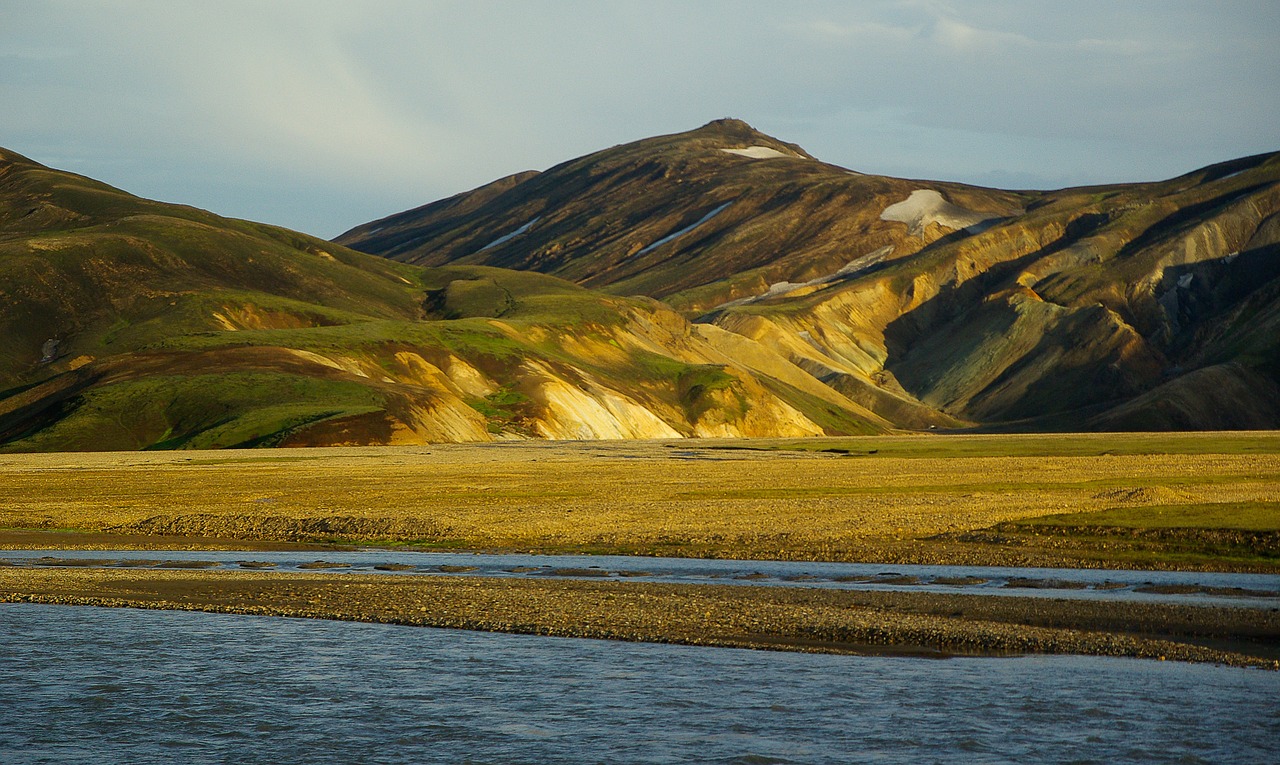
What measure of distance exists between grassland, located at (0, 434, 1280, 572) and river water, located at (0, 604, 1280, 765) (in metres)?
15.5

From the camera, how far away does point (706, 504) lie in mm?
56469

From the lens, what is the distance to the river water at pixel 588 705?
19.4m

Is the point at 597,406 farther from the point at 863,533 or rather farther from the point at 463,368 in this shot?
the point at 863,533

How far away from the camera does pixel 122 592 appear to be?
114 feet

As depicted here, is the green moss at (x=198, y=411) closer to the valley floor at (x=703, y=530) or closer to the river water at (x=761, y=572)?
the valley floor at (x=703, y=530)

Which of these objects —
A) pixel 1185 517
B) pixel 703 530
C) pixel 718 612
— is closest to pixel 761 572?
pixel 718 612

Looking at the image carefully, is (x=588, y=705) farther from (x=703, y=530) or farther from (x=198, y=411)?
(x=198, y=411)

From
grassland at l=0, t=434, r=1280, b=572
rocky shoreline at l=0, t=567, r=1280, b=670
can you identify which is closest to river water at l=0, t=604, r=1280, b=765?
rocky shoreline at l=0, t=567, r=1280, b=670

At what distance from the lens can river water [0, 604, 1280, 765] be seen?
63.8 feet

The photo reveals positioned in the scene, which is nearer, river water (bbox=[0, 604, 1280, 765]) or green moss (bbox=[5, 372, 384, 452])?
Answer: river water (bbox=[0, 604, 1280, 765])

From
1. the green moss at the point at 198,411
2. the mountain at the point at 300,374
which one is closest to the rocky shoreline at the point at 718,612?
the mountain at the point at 300,374

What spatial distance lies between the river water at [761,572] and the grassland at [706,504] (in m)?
1.76

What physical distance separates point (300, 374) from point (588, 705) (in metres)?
115

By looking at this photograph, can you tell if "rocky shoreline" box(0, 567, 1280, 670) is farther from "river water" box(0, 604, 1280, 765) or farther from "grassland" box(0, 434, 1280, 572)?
"grassland" box(0, 434, 1280, 572)
